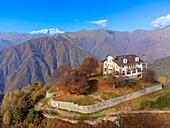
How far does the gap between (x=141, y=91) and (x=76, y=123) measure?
27.1 meters

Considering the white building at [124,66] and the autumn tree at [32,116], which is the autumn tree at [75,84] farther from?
the white building at [124,66]

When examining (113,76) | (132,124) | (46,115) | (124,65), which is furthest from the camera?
(124,65)

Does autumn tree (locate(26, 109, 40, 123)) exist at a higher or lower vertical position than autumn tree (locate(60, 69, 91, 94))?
lower

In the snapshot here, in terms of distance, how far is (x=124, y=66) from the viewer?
51594 millimetres

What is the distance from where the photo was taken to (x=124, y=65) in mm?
51438

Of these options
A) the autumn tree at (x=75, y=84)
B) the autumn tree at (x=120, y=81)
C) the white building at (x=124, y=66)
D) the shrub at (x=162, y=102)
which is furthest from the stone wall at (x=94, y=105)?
the white building at (x=124, y=66)

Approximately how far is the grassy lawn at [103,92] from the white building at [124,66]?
517 centimetres

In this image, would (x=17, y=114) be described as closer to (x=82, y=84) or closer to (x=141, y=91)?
(x=82, y=84)

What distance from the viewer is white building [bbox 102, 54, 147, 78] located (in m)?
51.4

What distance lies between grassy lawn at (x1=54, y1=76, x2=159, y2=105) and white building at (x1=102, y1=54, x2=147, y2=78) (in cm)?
517

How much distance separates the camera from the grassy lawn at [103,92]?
39128 millimetres

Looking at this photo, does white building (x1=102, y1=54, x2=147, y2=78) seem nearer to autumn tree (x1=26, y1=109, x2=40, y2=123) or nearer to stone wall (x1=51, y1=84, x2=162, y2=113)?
stone wall (x1=51, y1=84, x2=162, y2=113)

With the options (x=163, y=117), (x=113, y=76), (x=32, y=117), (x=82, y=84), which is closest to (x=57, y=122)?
(x=32, y=117)

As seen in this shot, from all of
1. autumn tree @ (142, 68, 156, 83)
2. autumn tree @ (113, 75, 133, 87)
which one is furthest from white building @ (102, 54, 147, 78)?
autumn tree @ (113, 75, 133, 87)
